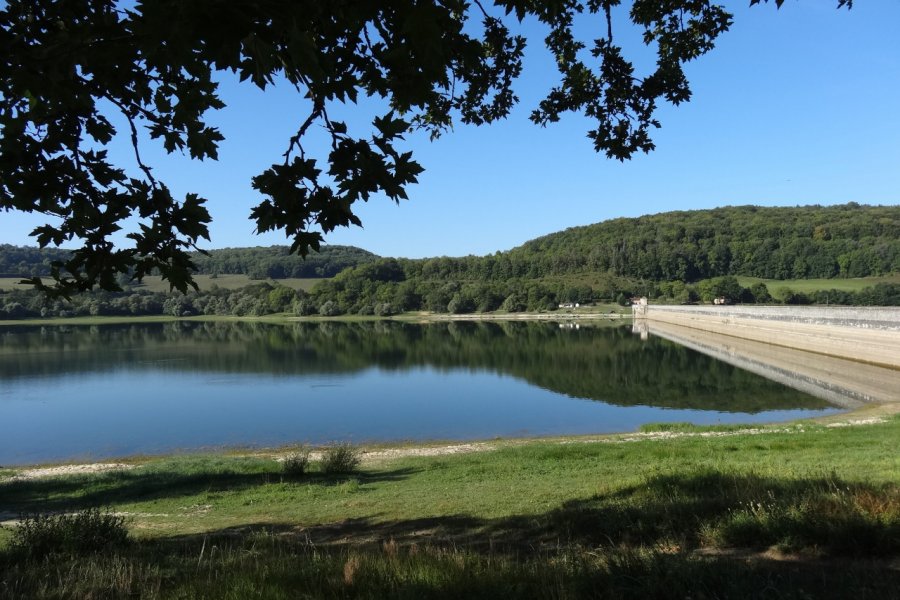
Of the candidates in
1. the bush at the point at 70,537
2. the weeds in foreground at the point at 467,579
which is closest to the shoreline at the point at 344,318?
the bush at the point at 70,537

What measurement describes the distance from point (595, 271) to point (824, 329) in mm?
102304

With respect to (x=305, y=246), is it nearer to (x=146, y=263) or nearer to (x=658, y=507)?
(x=146, y=263)

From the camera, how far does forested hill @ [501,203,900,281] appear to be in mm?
106188

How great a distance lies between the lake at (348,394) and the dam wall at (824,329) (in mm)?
7596

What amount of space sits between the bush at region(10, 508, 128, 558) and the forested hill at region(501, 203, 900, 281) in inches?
4546

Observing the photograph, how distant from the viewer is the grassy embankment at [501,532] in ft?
10.1

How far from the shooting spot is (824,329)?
43.0 metres

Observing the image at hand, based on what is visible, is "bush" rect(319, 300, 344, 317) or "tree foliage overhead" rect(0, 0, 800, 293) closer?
"tree foliage overhead" rect(0, 0, 800, 293)

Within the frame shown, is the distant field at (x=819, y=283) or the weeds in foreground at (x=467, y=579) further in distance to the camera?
the distant field at (x=819, y=283)

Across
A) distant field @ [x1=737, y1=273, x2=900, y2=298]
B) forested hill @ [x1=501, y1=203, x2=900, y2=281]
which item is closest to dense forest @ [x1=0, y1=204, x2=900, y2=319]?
forested hill @ [x1=501, y1=203, x2=900, y2=281]

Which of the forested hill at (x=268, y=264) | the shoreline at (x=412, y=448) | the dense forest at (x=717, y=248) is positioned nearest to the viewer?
the shoreline at (x=412, y=448)

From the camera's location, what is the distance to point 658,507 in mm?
5230

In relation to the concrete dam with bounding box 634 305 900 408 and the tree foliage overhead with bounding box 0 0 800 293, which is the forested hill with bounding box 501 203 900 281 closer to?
the concrete dam with bounding box 634 305 900 408

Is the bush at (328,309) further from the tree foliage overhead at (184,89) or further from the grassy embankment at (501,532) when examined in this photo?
the tree foliage overhead at (184,89)
